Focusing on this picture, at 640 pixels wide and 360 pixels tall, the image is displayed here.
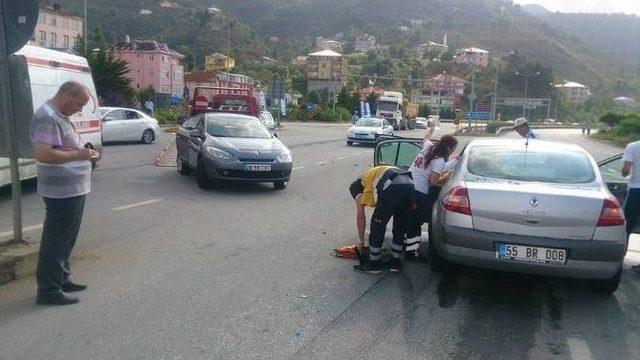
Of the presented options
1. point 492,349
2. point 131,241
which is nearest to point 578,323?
point 492,349

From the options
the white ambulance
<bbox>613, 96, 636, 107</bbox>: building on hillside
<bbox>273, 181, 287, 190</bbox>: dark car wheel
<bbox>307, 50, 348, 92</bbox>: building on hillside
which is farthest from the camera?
<bbox>307, 50, 348, 92</bbox>: building on hillside

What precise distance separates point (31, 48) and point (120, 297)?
7108 millimetres

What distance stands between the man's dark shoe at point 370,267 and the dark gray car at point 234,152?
526 centimetres

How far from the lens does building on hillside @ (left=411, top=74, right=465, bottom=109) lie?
4636 inches

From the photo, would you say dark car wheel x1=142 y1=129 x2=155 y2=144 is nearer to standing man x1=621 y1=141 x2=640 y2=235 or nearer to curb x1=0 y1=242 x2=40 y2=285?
curb x1=0 y1=242 x2=40 y2=285

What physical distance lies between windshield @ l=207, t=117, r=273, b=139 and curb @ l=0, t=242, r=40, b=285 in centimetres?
658

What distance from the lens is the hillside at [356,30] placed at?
12312cm

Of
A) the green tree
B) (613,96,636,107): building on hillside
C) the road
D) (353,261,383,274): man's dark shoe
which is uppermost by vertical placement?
(613,96,636,107): building on hillside

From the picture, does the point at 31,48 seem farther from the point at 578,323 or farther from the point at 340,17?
the point at 340,17

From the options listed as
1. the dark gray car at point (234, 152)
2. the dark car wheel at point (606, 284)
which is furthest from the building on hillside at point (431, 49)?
the dark car wheel at point (606, 284)

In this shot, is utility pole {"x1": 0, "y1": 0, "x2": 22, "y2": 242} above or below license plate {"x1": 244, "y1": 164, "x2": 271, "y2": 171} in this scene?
above

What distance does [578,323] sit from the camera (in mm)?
4992

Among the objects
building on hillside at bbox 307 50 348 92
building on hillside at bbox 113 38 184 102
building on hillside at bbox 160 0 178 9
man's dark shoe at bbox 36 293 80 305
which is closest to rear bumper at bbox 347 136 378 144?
man's dark shoe at bbox 36 293 80 305

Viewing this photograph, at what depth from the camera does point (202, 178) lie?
1159 centimetres
